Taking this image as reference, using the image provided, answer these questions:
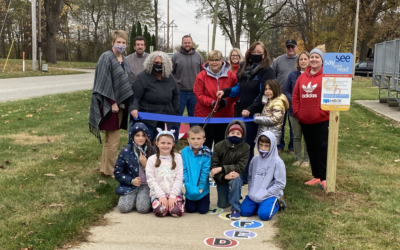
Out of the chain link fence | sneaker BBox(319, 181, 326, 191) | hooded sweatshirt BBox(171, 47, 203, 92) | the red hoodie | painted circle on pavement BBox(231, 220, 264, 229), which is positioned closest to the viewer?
painted circle on pavement BBox(231, 220, 264, 229)

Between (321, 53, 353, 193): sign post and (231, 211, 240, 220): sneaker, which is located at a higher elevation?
(321, 53, 353, 193): sign post

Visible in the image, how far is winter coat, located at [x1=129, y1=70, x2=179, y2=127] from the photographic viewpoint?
226 inches

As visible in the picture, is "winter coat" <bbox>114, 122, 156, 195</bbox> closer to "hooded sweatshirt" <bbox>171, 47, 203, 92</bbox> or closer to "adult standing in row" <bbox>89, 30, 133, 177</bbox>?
"adult standing in row" <bbox>89, 30, 133, 177</bbox>

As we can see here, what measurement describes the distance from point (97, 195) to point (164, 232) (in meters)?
1.50

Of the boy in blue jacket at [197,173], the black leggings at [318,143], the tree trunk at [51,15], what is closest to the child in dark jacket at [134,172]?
the boy in blue jacket at [197,173]

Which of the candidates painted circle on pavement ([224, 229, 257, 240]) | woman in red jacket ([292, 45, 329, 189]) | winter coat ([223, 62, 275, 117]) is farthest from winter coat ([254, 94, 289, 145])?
painted circle on pavement ([224, 229, 257, 240])

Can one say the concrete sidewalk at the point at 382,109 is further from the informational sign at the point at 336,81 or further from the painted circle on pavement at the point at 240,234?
the painted circle on pavement at the point at 240,234

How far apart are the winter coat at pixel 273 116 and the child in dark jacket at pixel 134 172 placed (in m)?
1.63

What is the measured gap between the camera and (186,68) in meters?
7.57

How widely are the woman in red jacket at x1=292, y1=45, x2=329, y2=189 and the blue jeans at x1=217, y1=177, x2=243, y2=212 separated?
1.52 meters

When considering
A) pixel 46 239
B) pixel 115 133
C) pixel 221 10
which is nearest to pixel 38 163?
pixel 115 133

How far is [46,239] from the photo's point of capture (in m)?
3.80

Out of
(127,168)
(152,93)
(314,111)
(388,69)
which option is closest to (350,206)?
(314,111)

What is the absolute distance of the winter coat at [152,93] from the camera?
18.9ft
